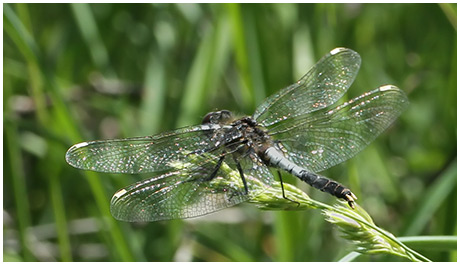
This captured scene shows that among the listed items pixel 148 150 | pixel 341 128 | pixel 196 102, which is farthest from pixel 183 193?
pixel 196 102

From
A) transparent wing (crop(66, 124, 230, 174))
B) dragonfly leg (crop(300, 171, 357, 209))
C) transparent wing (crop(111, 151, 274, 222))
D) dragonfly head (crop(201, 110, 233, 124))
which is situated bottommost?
dragonfly leg (crop(300, 171, 357, 209))

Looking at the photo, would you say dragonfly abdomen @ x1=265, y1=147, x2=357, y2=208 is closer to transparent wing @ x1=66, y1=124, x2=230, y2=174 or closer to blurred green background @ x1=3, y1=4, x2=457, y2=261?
transparent wing @ x1=66, y1=124, x2=230, y2=174

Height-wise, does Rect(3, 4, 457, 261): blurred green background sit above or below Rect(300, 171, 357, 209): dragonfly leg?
above

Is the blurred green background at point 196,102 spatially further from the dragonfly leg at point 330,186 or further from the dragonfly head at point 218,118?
the dragonfly leg at point 330,186

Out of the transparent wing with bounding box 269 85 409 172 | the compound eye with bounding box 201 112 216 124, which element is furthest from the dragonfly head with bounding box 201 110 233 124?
the transparent wing with bounding box 269 85 409 172

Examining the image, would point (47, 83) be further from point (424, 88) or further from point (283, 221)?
point (424, 88)

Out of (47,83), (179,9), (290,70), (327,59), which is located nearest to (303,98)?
(327,59)

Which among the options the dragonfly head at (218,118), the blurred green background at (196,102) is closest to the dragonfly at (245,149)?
the dragonfly head at (218,118)

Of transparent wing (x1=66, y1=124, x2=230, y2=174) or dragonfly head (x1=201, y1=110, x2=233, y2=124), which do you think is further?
dragonfly head (x1=201, y1=110, x2=233, y2=124)
